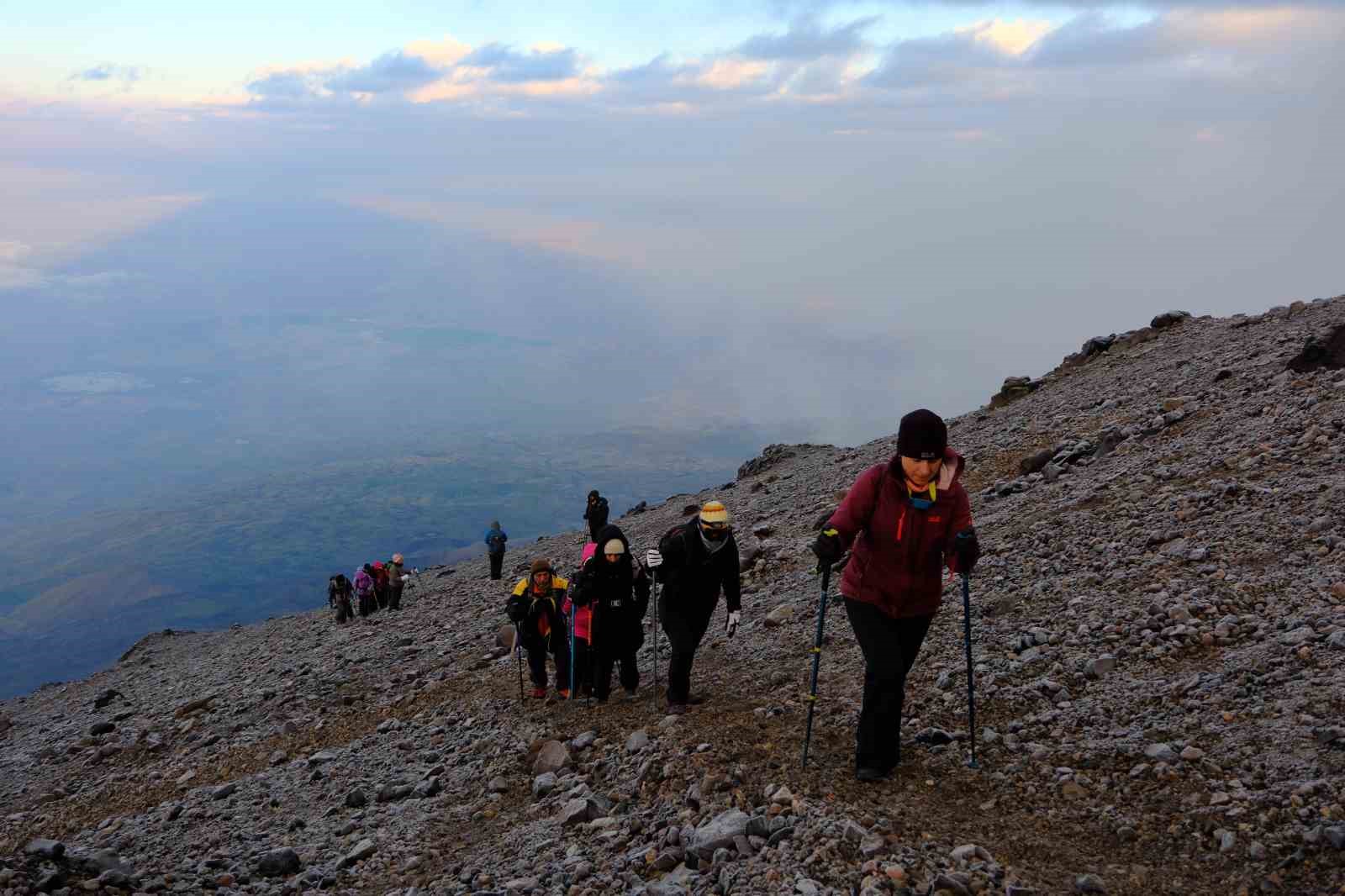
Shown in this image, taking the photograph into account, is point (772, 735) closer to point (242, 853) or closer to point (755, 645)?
point (755, 645)

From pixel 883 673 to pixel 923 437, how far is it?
6.14 feet

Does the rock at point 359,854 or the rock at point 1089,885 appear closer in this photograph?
the rock at point 1089,885

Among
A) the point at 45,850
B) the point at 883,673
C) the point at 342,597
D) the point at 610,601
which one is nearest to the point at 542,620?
the point at 610,601

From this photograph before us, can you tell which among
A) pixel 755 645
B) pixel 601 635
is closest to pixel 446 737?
pixel 601 635

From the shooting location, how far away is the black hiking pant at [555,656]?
1290cm

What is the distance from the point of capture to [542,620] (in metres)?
13.0

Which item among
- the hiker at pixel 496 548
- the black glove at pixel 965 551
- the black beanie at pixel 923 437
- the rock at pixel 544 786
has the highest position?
the black beanie at pixel 923 437

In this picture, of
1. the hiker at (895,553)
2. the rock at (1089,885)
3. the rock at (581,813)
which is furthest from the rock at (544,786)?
the rock at (1089,885)

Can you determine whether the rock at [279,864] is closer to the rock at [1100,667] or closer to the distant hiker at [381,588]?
the rock at [1100,667]

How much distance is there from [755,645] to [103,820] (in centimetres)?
969

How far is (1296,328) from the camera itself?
2069 centimetres

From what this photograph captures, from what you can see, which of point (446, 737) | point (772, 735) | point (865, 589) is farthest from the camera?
point (446, 737)

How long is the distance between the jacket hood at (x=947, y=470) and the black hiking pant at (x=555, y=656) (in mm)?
6343

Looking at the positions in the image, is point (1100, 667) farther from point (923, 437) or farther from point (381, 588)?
point (381, 588)
